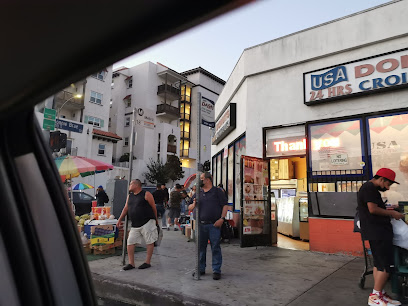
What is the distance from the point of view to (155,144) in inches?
1545

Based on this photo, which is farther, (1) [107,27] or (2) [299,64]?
(2) [299,64]

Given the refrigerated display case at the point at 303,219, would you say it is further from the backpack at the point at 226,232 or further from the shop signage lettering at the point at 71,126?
the shop signage lettering at the point at 71,126

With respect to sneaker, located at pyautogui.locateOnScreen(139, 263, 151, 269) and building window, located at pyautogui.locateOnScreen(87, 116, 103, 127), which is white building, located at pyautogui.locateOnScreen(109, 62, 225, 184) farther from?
sneaker, located at pyautogui.locateOnScreen(139, 263, 151, 269)

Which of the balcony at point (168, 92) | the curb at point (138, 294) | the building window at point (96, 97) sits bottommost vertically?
the curb at point (138, 294)

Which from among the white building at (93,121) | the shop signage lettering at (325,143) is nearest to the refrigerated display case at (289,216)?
the shop signage lettering at (325,143)

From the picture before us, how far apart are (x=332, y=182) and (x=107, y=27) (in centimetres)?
867

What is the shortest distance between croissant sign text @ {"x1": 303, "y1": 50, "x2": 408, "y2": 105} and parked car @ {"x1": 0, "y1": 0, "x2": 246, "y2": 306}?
27.6ft

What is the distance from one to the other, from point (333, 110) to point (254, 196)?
335 centimetres

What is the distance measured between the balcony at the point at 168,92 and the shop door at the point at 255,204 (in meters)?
33.1

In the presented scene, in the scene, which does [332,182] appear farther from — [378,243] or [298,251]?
[378,243]

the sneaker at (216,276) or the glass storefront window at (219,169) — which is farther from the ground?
the glass storefront window at (219,169)

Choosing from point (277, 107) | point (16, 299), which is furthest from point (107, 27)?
point (277, 107)

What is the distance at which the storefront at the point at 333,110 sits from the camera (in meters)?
7.81

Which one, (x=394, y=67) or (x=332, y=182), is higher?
(x=394, y=67)
